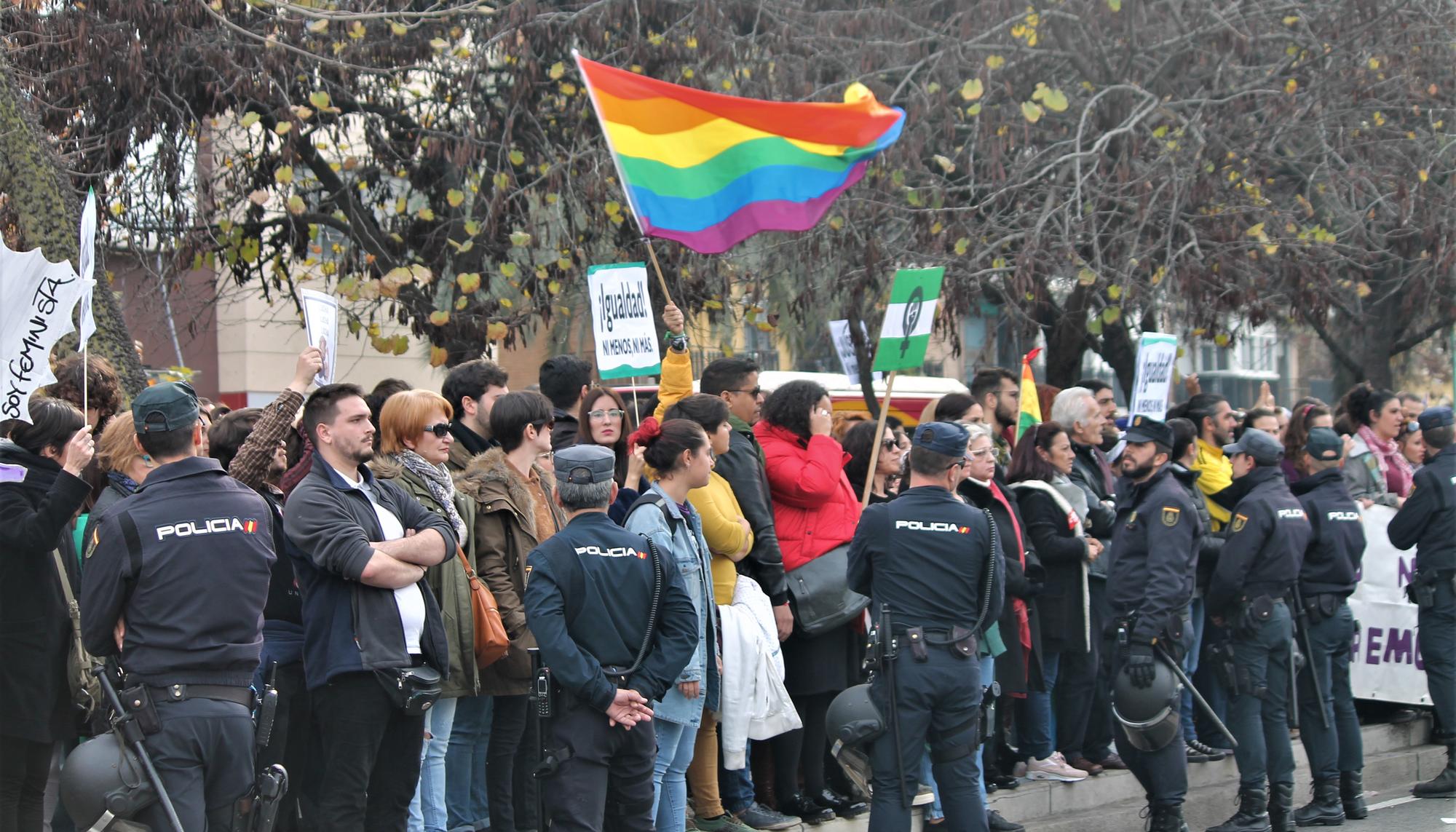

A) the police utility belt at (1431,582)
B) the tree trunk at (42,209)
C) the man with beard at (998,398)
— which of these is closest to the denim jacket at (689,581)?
the man with beard at (998,398)

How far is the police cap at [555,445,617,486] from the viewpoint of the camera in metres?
5.88

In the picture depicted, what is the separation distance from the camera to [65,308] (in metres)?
6.41

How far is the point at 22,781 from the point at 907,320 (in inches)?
Answer: 199

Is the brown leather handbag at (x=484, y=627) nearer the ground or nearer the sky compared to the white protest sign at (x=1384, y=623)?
nearer the sky

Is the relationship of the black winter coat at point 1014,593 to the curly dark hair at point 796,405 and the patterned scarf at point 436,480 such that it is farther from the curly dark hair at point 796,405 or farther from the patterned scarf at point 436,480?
the patterned scarf at point 436,480

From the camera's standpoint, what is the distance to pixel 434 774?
21.3ft

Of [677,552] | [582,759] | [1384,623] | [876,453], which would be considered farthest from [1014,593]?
[1384,623]

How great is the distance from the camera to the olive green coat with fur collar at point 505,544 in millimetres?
6758

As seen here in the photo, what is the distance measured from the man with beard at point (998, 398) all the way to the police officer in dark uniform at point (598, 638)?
4031 millimetres

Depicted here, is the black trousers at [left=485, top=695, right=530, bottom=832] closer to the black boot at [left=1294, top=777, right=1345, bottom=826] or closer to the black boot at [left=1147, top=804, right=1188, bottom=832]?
the black boot at [left=1147, top=804, right=1188, bottom=832]

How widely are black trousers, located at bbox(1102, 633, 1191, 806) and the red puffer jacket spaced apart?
1641 millimetres

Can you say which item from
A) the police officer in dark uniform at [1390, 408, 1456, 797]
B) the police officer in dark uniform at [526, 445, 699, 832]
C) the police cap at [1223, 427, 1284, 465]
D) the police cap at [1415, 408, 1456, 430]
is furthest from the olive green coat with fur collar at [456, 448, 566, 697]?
the police cap at [1415, 408, 1456, 430]

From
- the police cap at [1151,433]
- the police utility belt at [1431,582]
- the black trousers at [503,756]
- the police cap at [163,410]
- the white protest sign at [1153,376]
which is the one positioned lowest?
the black trousers at [503,756]

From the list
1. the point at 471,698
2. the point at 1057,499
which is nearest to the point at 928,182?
the point at 1057,499
